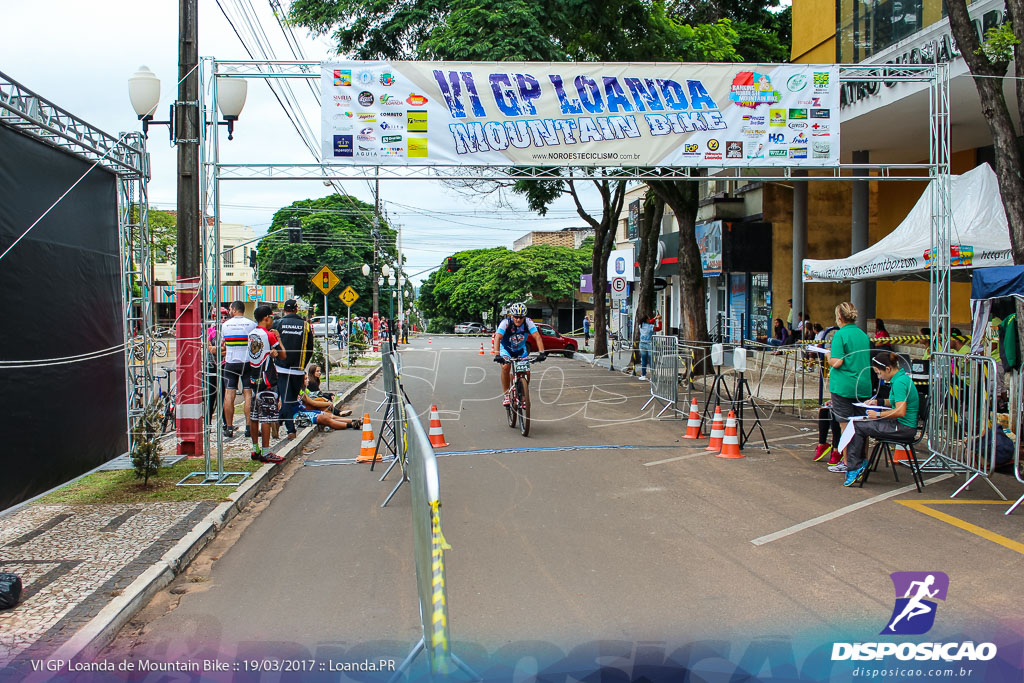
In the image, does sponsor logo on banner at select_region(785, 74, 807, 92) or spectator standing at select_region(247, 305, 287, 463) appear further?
sponsor logo on banner at select_region(785, 74, 807, 92)

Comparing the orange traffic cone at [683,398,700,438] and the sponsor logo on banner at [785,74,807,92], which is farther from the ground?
the sponsor logo on banner at [785,74,807,92]

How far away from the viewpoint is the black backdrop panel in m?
6.36

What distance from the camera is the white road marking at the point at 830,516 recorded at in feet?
21.5

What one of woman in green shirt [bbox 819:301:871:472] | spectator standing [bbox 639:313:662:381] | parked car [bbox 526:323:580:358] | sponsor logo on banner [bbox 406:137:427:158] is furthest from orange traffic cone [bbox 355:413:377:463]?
parked car [bbox 526:323:580:358]

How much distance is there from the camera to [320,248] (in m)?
67.3

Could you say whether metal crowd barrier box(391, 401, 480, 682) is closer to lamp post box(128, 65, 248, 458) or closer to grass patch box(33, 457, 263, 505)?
grass patch box(33, 457, 263, 505)

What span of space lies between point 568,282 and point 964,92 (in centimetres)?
5140

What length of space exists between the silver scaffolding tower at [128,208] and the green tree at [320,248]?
2134 inches

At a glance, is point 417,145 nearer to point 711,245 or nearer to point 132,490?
point 132,490

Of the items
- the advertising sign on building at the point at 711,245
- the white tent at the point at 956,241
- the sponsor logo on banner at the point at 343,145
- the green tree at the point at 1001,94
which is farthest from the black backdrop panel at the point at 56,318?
the advertising sign on building at the point at 711,245

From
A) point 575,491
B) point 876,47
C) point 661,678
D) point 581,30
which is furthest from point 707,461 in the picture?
point 581,30

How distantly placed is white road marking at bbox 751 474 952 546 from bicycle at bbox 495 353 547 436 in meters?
5.21

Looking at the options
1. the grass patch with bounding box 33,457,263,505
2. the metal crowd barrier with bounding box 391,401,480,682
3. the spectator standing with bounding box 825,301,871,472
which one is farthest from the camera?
the spectator standing with bounding box 825,301,871,472

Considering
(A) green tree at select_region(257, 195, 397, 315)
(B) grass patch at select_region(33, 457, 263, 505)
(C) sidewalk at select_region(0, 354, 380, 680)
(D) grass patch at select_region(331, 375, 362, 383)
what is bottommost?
(C) sidewalk at select_region(0, 354, 380, 680)
